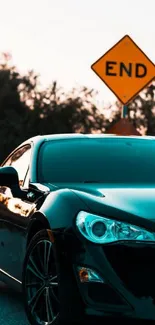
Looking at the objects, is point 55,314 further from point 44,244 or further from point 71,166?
point 71,166

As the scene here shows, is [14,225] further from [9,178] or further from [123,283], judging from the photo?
[123,283]

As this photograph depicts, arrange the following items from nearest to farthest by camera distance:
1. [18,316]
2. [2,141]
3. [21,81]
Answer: [18,316] < [2,141] < [21,81]

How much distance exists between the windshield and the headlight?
1239 millimetres

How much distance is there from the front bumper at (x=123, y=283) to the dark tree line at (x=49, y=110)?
54862 millimetres

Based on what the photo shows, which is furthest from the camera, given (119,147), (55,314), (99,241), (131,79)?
(131,79)

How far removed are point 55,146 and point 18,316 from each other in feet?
4.52

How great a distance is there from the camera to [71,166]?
5906 mm

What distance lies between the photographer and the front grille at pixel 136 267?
4.15m

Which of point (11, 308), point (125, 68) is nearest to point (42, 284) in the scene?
point (11, 308)

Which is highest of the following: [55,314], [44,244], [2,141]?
[44,244]

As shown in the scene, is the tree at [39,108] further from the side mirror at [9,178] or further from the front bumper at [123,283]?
the front bumper at [123,283]

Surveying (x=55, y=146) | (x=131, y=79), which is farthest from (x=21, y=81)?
(x=55, y=146)

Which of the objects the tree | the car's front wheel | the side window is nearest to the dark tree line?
the tree

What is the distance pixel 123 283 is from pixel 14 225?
1.63 m
